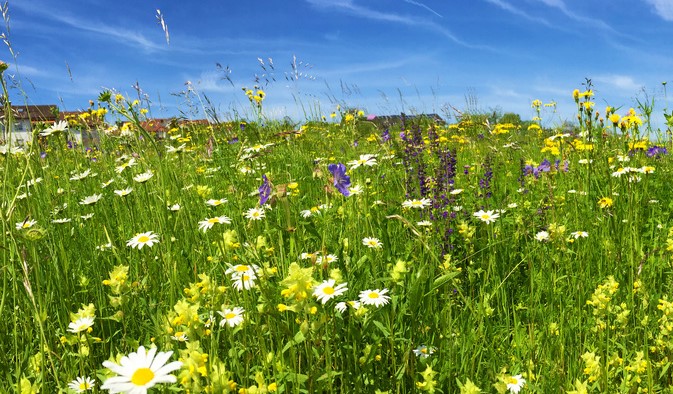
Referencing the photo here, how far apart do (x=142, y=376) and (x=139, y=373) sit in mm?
14

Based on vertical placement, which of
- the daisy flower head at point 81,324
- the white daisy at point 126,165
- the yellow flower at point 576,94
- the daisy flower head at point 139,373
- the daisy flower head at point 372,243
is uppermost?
the yellow flower at point 576,94

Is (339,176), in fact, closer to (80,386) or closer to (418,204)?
(418,204)

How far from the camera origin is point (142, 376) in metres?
0.91

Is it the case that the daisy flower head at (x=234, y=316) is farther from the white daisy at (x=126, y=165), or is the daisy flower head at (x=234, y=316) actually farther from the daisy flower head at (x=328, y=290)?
the white daisy at (x=126, y=165)

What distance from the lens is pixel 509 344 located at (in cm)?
188

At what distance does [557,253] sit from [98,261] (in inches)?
89.0

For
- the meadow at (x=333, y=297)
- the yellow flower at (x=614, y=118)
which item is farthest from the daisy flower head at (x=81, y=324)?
the yellow flower at (x=614, y=118)

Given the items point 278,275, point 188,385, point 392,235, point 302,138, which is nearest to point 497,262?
point 392,235

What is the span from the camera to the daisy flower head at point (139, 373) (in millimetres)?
854

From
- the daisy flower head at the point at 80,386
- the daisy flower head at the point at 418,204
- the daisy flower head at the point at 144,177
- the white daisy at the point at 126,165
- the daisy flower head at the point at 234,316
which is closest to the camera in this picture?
the daisy flower head at the point at 80,386

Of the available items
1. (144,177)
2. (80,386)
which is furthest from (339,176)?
(144,177)

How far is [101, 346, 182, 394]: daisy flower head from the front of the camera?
854 mm

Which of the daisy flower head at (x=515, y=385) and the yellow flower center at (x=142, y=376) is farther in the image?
the daisy flower head at (x=515, y=385)

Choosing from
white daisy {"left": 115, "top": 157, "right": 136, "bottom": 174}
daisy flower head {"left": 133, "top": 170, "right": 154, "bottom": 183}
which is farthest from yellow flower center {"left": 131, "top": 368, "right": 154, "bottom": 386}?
white daisy {"left": 115, "top": 157, "right": 136, "bottom": 174}
